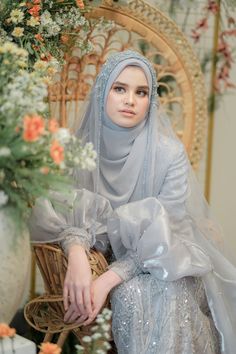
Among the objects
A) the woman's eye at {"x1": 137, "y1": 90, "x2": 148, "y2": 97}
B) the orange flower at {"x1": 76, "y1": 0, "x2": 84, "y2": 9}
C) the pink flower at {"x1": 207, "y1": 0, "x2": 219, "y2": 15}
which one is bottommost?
the woman's eye at {"x1": 137, "y1": 90, "x2": 148, "y2": 97}

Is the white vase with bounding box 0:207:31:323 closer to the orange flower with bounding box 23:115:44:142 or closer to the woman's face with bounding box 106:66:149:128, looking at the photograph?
the orange flower with bounding box 23:115:44:142

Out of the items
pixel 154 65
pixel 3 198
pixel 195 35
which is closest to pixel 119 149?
pixel 154 65

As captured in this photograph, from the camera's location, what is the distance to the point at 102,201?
232 centimetres

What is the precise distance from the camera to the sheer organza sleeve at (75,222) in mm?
2162

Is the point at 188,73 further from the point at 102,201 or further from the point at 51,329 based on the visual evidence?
the point at 51,329

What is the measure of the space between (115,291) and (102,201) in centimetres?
35

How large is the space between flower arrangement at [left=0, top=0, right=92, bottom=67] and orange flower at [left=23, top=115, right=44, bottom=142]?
38.4 inches

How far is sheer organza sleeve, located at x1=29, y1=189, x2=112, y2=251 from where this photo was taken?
2162 millimetres

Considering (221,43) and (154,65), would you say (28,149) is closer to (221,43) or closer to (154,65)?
(154,65)

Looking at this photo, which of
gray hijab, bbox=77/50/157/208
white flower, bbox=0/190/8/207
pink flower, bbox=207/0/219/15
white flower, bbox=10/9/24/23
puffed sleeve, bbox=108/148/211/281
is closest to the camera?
white flower, bbox=0/190/8/207

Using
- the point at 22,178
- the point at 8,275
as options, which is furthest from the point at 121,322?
the point at 22,178

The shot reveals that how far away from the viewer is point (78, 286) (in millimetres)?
2010

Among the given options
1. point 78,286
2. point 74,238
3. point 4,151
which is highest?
point 4,151

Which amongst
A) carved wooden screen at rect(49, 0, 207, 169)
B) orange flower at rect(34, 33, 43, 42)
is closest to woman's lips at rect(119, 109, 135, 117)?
orange flower at rect(34, 33, 43, 42)
